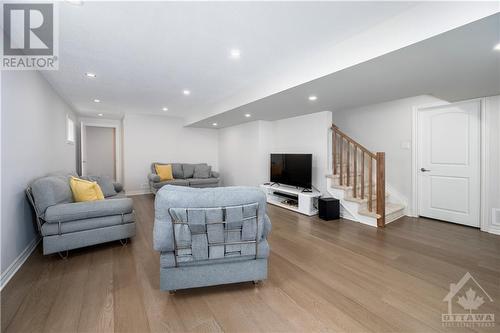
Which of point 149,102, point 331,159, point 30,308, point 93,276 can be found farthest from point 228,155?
point 30,308

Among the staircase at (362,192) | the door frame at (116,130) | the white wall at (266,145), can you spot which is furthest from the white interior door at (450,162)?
the door frame at (116,130)

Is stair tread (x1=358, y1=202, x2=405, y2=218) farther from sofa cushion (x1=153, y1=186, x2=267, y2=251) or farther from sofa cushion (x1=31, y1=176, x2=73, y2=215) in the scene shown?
sofa cushion (x1=31, y1=176, x2=73, y2=215)

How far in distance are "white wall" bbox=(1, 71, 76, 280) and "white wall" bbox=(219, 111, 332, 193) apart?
3.94 m

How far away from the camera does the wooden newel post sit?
3.40 meters

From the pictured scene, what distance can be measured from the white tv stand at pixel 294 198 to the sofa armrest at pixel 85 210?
2957mm

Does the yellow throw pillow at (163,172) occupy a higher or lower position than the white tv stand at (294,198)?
higher

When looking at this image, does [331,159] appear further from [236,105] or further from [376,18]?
[376,18]

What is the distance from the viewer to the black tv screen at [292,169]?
4.34 metres

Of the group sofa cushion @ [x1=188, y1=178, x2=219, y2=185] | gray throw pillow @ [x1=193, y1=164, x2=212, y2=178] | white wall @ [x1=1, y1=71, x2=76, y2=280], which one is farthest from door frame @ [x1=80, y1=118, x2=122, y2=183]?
white wall @ [x1=1, y1=71, x2=76, y2=280]

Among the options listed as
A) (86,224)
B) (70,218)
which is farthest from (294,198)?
(70,218)

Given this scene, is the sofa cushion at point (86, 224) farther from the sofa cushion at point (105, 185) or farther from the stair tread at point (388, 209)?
the stair tread at point (388, 209)

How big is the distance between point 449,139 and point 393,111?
0.99 m

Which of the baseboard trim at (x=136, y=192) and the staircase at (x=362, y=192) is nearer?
the staircase at (x=362, y=192)

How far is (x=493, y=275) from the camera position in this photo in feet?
6.67
